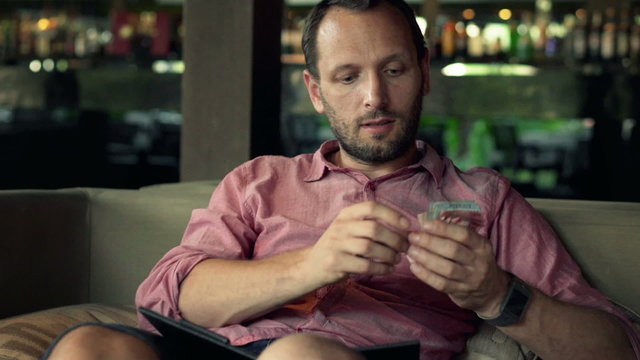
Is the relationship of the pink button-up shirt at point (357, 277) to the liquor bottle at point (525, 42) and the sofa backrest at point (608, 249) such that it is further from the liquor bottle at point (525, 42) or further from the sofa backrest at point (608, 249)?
the liquor bottle at point (525, 42)

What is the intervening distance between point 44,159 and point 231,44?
3.02 m

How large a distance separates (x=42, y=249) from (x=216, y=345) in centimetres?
109

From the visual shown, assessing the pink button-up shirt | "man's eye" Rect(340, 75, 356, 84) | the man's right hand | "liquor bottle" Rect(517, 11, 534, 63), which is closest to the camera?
the man's right hand

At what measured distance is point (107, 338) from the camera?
1538 millimetres

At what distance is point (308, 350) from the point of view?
1.36 meters

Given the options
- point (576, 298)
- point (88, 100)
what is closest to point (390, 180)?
point (576, 298)

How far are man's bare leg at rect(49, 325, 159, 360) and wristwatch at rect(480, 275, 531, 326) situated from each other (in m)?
0.60

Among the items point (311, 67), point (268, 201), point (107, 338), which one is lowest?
point (107, 338)

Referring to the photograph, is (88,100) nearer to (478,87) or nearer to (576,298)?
(478,87)

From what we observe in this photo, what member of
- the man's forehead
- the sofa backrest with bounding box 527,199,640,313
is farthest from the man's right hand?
the sofa backrest with bounding box 527,199,640,313

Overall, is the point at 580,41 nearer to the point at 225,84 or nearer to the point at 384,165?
the point at 225,84

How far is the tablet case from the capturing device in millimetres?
1414

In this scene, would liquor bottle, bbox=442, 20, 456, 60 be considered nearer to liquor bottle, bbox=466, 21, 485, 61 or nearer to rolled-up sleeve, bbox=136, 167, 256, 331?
liquor bottle, bbox=466, 21, 485, 61

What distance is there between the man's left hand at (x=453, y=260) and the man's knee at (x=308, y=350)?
0.19 m
